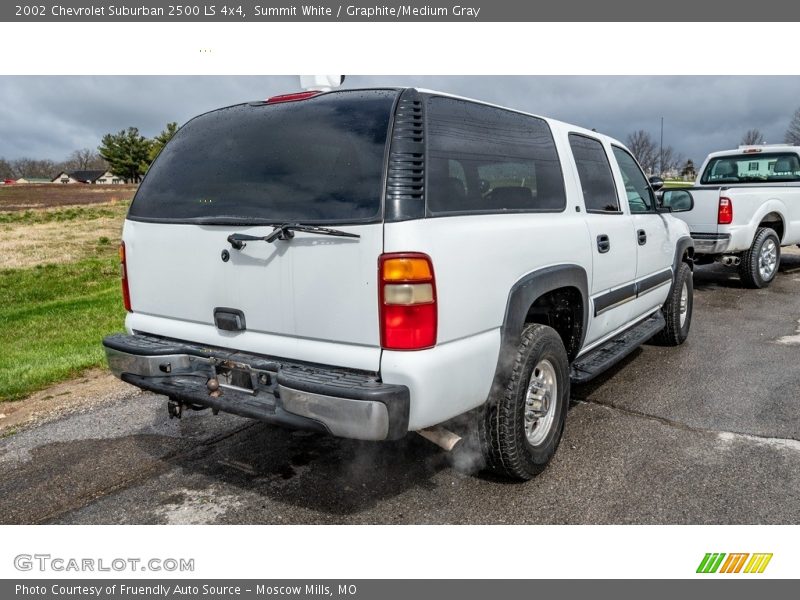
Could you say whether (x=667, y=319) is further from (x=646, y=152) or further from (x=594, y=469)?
(x=646, y=152)

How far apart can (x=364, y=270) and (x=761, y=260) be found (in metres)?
8.48

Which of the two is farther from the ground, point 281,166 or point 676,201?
point 281,166

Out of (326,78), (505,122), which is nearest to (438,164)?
(505,122)

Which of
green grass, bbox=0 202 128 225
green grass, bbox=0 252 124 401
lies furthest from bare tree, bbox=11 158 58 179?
green grass, bbox=0 252 124 401

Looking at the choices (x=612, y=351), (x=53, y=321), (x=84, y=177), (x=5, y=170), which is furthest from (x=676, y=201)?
(x=84, y=177)

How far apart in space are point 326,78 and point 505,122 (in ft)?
4.29

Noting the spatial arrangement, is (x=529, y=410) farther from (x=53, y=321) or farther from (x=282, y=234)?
(x=53, y=321)

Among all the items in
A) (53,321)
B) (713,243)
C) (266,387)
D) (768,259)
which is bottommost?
(53,321)

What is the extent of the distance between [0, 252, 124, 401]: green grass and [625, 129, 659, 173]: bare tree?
3837cm

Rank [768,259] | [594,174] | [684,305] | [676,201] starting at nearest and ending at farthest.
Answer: [594,174] → [676,201] → [684,305] → [768,259]

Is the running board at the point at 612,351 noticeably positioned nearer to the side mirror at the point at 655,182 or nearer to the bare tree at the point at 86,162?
the side mirror at the point at 655,182

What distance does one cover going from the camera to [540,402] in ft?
11.3

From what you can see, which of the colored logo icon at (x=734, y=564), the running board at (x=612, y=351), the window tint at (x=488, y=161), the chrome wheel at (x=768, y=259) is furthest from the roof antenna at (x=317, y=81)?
the chrome wheel at (x=768, y=259)

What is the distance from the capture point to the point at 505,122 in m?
3.49
